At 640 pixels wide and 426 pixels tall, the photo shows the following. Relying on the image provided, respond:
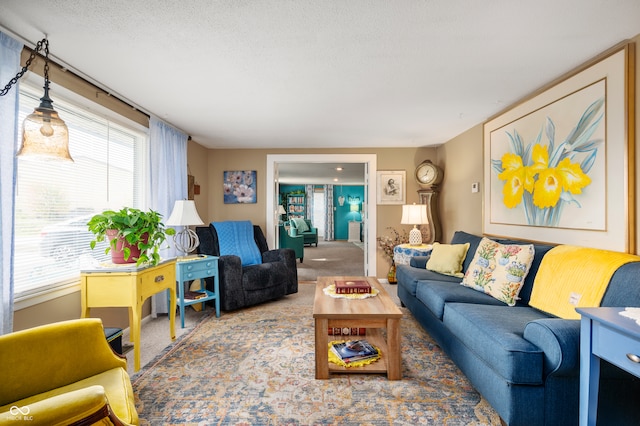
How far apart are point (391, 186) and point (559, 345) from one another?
3615 mm

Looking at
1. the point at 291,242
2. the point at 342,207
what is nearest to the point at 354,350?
the point at 291,242

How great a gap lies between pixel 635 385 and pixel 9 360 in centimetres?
291

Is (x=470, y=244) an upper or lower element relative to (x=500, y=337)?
upper

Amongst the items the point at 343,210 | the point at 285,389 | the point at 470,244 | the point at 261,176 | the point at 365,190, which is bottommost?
the point at 285,389

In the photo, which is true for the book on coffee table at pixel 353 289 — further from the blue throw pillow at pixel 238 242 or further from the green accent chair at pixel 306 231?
the green accent chair at pixel 306 231

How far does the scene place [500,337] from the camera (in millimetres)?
1621

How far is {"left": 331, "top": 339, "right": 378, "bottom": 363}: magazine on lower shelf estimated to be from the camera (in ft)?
7.22

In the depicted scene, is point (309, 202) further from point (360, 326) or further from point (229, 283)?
point (360, 326)

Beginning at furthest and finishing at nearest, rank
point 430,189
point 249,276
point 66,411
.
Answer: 1. point 430,189
2. point 249,276
3. point 66,411

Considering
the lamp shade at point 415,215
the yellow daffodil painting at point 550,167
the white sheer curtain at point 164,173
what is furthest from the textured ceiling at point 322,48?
the lamp shade at point 415,215

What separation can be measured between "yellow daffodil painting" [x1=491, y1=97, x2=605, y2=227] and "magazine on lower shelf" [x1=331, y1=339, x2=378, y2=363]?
71.8 inches

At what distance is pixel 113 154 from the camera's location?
2.93 meters

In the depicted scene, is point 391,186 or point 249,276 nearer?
point 249,276

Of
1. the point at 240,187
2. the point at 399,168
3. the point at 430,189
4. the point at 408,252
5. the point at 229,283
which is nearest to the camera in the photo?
the point at 229,283
